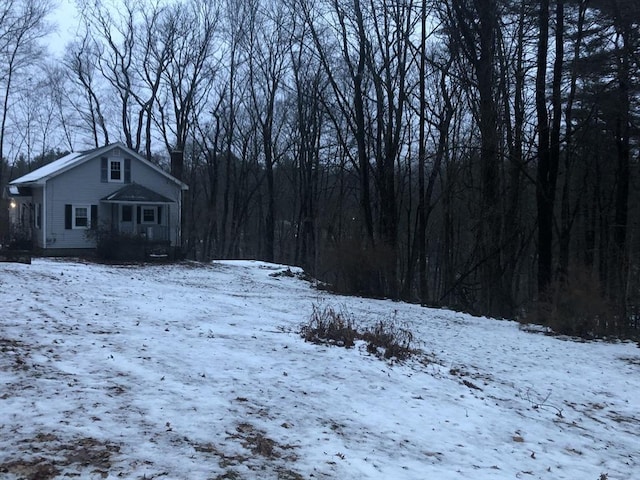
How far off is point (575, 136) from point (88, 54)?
1410 inches

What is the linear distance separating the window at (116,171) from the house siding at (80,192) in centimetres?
23

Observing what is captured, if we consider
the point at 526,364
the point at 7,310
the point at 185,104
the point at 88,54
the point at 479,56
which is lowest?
the point at 526,364

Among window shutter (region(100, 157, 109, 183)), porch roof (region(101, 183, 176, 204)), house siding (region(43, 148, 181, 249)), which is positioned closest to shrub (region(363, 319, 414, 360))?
porch roof (region(101, 183, 176, 204))

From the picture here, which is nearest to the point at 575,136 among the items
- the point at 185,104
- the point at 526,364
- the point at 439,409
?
the point at 526,364

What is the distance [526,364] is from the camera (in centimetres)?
986

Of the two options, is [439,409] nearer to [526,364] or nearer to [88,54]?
[526,364]

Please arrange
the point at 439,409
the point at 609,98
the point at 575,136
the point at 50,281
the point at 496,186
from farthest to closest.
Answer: the point at 575,136, the point at 496,186, the point at 609,98, the point at 50,281, the point at 439,409

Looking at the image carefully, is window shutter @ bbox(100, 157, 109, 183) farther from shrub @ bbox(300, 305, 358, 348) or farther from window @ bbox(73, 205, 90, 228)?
shrub @ bbox(300, 305, 358, 348)

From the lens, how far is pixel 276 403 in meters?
5.95

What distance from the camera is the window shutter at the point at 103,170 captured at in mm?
29266

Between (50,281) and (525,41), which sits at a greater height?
(525,41)

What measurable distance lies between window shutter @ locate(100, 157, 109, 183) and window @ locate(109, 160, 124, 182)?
206mm

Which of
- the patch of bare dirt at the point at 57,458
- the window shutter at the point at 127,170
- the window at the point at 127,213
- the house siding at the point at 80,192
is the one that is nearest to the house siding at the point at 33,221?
the house siding at the point at 80,192

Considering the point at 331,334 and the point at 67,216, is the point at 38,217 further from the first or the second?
the point at 331,334
